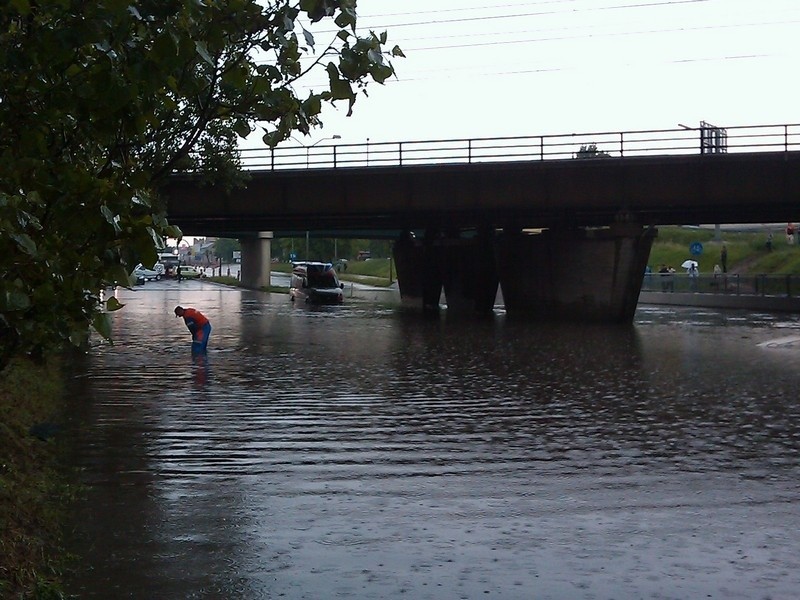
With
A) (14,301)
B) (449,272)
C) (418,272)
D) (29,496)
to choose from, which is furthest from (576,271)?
(14,301)

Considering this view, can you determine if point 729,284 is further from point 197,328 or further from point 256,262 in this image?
point 256,262

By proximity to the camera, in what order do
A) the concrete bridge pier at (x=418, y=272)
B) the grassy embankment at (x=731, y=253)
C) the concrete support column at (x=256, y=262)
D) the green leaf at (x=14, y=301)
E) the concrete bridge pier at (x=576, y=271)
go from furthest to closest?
1. the concrete support column at (x=256, y=262)
2. the grassy embankment at (x=731, y=253)
3. the concrete bridge pier at (x=418, y=272)
4. the concrete bridge pier at (x=576, y=271)
5. the green leaf at (x=14, y=301)

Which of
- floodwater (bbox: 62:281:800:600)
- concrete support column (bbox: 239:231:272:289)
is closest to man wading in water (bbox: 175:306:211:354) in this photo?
floodwater (bbox: 62:281:800:600)

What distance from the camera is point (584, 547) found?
832 cm

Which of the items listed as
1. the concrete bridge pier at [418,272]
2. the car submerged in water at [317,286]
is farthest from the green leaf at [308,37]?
the car submerged in water at [317,286]

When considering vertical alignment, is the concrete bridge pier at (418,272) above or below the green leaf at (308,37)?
below

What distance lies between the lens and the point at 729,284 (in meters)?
56.3

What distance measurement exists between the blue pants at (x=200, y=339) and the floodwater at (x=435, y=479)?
1.39 metres

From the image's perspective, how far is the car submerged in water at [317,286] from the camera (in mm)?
57969

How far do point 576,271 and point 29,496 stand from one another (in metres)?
34.9

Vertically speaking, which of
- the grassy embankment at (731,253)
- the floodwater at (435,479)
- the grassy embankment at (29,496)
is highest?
the grassy embankment at (731,253)

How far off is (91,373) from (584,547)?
1435 cm

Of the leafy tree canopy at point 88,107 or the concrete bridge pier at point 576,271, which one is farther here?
the concrete bridge pier at point 576,271

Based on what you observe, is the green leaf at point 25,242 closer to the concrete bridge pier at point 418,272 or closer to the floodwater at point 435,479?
the floodwater at point 435,479
